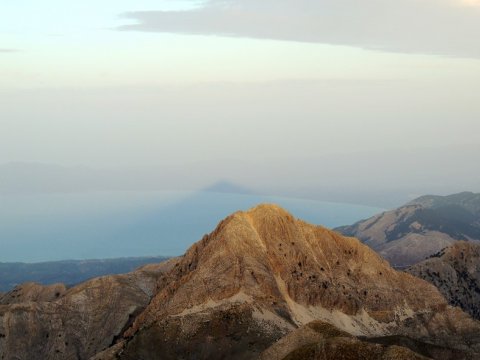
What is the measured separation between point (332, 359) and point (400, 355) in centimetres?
1101

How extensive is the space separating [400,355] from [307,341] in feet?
95.0

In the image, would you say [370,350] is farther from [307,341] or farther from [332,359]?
[307,341]

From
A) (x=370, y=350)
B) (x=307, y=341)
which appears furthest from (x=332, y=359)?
(x=307, y=341)

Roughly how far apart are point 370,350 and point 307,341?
80.2ft

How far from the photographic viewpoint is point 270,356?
591 feet

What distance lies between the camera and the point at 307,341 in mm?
180750

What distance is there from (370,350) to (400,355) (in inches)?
209

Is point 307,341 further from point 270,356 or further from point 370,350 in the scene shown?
point 370,350

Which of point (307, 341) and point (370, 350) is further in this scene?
point (307, 341)

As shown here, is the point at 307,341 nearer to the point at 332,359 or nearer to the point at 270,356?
the point at 270,356

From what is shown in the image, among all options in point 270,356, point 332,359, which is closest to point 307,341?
point 270,356

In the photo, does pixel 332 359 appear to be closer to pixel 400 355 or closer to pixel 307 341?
pixel 400 355

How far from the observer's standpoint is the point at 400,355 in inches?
6102

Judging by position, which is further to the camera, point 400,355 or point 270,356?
point 270,356
